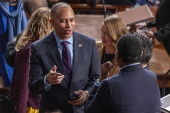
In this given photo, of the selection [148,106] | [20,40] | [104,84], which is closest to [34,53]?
[20,40]

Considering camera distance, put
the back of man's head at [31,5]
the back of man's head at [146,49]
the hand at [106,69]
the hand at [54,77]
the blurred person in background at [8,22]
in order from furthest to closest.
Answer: the blurred person in background at [8,22] < the back of man's head at [31,5] < the hand at [106,69] < the back of man's head at [146,49] < the hand at [54,77]

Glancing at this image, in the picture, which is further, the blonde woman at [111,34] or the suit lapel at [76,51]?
the blonde woman at [111,34]

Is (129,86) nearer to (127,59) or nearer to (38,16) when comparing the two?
(127,59)

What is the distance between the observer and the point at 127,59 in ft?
6.72

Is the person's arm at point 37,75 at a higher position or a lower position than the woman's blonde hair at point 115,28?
lower

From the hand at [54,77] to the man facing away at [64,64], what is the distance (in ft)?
0.32

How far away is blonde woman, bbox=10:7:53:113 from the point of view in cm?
279

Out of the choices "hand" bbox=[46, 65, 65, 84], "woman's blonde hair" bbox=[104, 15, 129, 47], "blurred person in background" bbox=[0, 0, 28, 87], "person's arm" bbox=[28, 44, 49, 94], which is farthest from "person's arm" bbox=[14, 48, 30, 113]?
"blurred person in background" bbox=[0, 0, 28, 87]

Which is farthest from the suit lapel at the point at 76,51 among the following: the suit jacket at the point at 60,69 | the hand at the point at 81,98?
the hand at the point at 81,98

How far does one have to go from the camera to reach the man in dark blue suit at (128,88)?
201cm

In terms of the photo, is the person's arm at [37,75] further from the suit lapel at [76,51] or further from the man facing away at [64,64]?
the suit lapel at [76,51]

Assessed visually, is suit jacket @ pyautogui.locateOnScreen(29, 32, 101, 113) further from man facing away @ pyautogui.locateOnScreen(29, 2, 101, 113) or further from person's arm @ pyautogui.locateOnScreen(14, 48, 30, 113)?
person's arm @ pyautogui.locateOnScreen(14, 48, 30, 113)

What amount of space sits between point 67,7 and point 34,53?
1.22ft

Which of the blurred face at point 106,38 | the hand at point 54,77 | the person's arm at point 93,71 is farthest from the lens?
the blurred face at point 106,38
